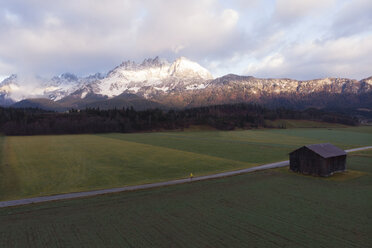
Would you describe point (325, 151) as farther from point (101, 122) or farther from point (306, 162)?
point (101, 122)

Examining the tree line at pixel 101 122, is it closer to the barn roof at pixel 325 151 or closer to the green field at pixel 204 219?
the barn roof at pixel 325 151

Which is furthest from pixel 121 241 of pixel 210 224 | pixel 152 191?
pixel 152 191

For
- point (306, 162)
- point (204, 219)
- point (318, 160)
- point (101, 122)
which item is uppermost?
point (101, 122)

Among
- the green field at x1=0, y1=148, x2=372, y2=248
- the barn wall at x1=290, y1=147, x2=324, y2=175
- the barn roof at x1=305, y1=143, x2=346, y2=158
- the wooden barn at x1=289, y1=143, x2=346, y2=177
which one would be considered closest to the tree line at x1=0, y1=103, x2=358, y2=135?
the barn wall at x1=290, y1=147, x2=324, y2=175

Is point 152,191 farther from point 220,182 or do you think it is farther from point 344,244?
point 344,244

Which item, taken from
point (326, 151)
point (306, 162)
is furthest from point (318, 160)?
point (326, 151)

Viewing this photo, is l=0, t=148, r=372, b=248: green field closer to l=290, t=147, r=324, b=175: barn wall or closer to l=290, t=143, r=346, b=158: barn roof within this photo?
l=290, t=147, r=324, b=175: barn wall
